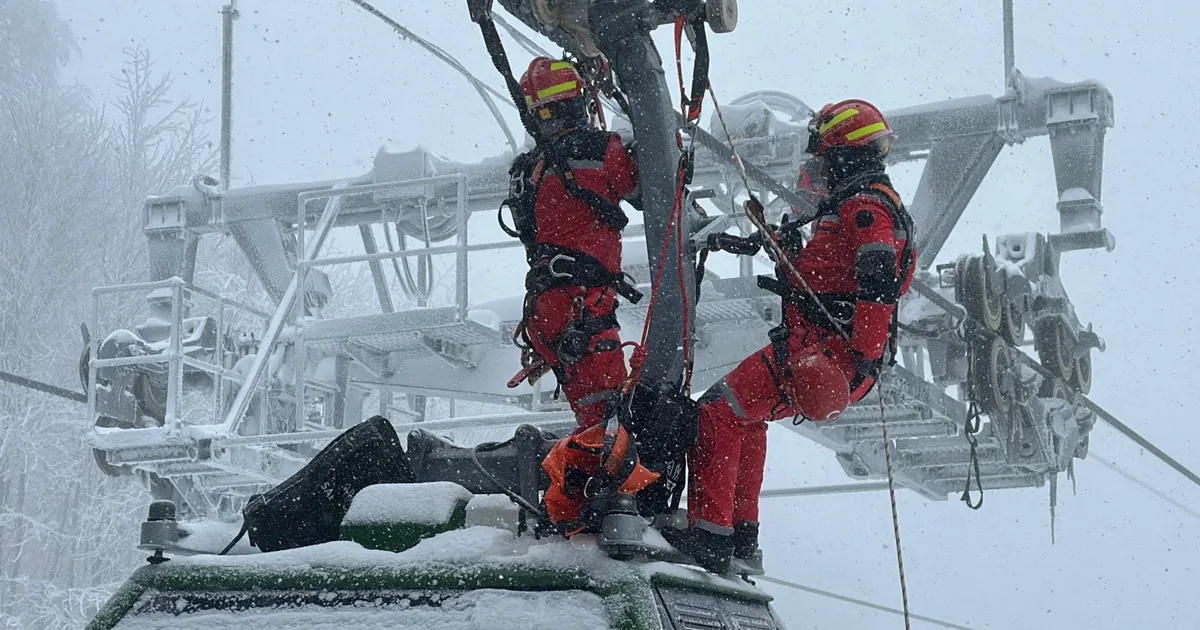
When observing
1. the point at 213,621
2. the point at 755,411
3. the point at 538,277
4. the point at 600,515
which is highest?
the point at 538,277

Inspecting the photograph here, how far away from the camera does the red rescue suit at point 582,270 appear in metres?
4.48

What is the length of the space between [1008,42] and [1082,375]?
2.66 metres

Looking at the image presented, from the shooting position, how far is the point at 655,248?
4129 mm

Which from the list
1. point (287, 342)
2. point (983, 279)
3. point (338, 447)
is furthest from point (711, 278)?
point (338, 447)

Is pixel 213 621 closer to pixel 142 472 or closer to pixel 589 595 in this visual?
pixel 589 595

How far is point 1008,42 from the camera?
970 centimetres

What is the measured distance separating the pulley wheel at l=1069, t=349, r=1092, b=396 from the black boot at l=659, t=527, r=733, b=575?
7.17 m

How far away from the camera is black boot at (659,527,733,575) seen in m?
3.72

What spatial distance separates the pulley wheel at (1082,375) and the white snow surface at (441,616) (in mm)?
8304

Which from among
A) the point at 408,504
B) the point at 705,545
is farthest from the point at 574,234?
the point at 408,504

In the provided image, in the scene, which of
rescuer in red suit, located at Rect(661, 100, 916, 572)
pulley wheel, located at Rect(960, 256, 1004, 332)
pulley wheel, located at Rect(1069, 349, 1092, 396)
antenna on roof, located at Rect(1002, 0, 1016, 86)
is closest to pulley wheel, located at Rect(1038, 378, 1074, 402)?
pulley wheel, located at Rect(1069, 349, 1092, 396)

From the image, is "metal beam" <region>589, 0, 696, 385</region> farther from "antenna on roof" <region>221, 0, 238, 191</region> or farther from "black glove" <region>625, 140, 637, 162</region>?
"antenna on roof" <region>221, 0, 238, 191</region>

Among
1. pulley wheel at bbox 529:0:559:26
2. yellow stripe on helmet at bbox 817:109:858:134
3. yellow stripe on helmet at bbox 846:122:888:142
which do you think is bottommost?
yellow stripe on helmet at bbox 846:122:888:142

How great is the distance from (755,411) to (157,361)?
20.0 ft
